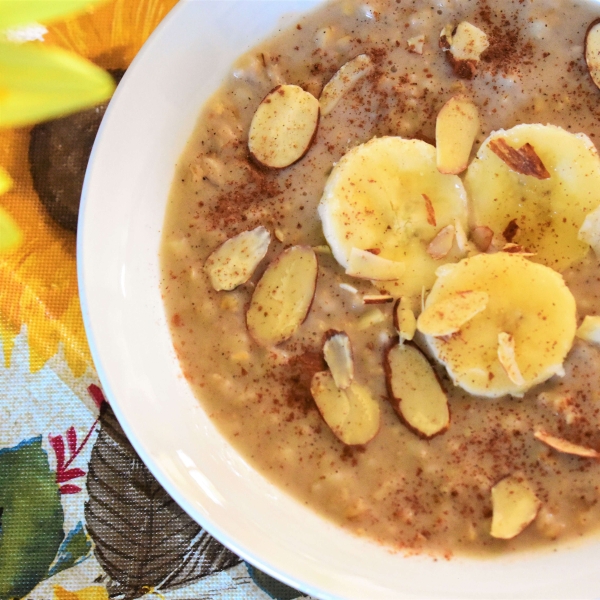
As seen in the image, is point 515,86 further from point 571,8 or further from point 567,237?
point 567,237

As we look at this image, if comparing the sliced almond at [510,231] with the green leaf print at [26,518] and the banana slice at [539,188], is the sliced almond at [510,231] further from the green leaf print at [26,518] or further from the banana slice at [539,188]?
the green leaf print at [26,518]

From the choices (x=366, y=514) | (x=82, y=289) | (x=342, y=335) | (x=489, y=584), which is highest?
(x=82, y=289)

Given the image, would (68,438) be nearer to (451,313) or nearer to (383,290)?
(383,290)

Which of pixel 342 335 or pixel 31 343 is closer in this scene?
pixel 342 335

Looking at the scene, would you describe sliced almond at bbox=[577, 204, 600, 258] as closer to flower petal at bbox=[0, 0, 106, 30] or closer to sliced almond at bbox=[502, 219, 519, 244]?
sliced almond at bbox=[502, 219, 519, 244]

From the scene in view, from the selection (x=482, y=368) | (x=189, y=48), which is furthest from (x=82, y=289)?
(x=482, y=368)

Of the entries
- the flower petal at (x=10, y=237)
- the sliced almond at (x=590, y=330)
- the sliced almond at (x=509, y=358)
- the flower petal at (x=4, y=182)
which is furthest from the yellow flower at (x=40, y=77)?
the sliced almond at (x=590, y=330)

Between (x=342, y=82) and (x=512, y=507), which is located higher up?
(x=342, y=82)

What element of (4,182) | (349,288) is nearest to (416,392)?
(349,288)

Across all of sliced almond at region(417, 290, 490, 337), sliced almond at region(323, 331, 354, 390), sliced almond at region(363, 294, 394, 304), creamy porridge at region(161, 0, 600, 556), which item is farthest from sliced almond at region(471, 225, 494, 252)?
sliced almond at region(323, 331, 354, 390)
